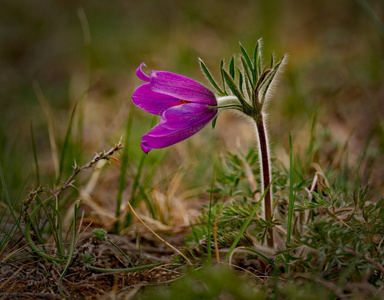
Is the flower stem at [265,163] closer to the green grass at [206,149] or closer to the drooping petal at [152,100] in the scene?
the green grass at [206,149]

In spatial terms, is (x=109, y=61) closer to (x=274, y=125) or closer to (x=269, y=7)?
(x=269, y=7)

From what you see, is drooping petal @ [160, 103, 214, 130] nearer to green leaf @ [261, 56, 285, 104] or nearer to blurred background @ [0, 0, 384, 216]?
green leaf @ [261, 56, 285, 104]

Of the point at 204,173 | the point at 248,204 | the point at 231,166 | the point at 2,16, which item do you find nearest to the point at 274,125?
the point at 204,173

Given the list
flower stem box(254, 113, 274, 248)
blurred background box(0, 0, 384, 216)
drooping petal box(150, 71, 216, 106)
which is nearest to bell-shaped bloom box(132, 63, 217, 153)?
drooping petal box(150, 71, 216, 106)

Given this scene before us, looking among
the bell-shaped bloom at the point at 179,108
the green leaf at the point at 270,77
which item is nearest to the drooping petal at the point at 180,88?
the bell-shaped bloom at the point at 179,108

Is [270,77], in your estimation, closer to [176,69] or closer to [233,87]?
[233,87]

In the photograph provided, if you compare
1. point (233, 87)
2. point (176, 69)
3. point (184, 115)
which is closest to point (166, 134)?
point (184, 115)
